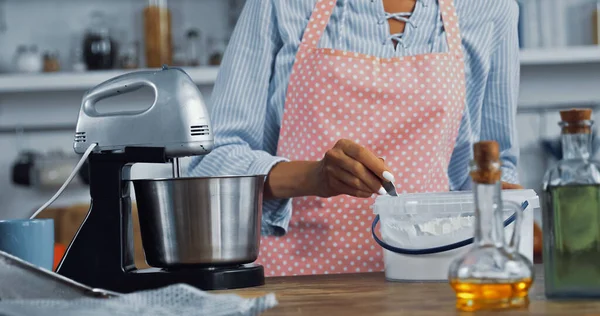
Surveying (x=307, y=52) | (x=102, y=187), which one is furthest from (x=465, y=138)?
(x=102, y=187)

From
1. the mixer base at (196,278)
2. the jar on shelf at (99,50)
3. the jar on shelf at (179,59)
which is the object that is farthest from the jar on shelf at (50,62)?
the mixer base at (196,278)

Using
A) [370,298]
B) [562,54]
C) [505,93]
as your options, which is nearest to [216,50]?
[562,54]

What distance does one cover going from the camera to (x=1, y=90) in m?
3.36

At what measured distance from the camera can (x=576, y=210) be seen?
853mm

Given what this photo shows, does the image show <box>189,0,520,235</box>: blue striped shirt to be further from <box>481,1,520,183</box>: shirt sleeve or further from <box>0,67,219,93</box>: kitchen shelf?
<box>0,67,219,93</box>: kitchen shelf

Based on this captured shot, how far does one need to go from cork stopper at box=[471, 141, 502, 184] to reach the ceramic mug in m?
0.58

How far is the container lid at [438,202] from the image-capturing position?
1120 mm

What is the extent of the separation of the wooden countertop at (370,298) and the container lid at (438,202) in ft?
0.31

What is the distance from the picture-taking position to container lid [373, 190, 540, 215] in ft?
3.67

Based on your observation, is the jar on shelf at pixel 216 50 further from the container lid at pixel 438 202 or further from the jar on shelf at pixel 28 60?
the container lid at pixel 438 202

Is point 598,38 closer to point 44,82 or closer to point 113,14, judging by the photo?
point 113,14

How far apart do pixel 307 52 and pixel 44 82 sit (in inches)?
80.8

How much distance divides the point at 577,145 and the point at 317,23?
789 millimetres

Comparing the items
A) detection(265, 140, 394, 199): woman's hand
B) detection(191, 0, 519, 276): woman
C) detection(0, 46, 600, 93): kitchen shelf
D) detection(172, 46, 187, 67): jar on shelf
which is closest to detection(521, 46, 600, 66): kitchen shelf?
detection(0, 46, 600, 93): kitchen shelf
